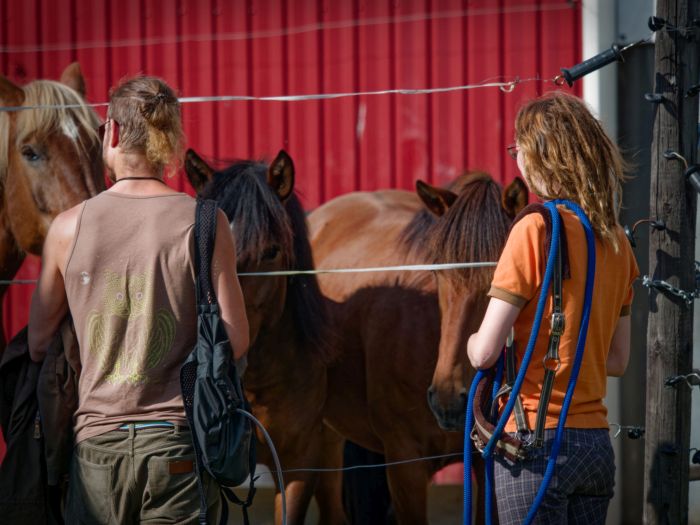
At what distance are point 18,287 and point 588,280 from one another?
10.8 ft

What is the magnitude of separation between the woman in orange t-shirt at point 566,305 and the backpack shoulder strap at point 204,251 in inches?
27.2

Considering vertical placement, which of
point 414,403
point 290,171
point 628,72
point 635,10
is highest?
point 635,10

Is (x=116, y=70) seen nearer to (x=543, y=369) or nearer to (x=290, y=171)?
(x=290, y=171)

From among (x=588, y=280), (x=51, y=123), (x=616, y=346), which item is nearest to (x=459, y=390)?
(x=616, y=346)

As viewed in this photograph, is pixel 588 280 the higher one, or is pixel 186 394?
pixel 588 280

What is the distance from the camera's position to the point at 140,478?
7.77 ft

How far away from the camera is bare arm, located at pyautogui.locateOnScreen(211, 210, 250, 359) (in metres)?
2.40

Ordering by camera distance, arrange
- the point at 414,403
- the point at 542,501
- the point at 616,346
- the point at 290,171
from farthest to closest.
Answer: the point at 414,403, the point at 290,171, the point at 616,346, the point at 542,501

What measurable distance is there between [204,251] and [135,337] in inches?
11.2

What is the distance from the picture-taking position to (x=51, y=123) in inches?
150

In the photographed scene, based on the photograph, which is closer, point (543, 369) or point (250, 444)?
point (543, 369)

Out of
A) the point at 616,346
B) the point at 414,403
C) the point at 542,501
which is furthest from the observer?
the point at 414,403

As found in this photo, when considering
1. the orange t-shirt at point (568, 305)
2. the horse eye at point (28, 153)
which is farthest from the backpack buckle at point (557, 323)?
the horse eye at point (28, 153)

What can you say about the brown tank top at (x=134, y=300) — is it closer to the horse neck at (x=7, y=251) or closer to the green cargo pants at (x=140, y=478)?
the green cargo pants at (x=140, y=478)
